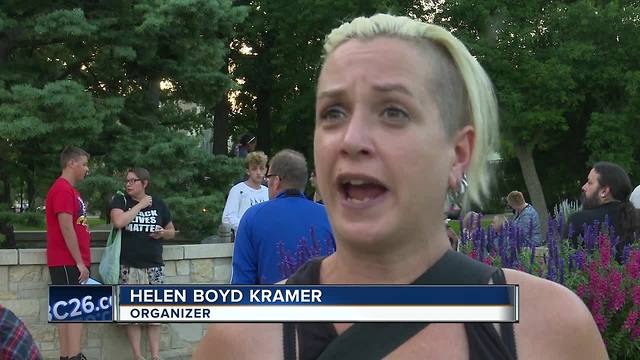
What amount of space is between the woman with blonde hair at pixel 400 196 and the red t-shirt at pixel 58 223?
6.60 metres

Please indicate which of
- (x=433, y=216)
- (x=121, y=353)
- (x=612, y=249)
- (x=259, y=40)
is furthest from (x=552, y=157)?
(x=433, y=216)

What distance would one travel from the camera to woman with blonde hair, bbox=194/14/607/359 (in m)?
1.21

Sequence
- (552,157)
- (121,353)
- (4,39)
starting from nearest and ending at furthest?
(121,353) < (4,39) < (552,157)

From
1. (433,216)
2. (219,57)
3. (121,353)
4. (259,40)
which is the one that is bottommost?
(121,353)

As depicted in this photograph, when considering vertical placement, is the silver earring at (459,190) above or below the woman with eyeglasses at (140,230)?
below

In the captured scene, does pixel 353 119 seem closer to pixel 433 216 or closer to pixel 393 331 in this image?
pixel 433 216

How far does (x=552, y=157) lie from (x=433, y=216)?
35471 millimetres

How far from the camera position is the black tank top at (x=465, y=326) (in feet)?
4.02

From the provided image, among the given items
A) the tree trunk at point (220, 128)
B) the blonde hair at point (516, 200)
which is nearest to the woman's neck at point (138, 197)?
the blonde hair at point (516, 200)

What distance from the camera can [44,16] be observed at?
11625mm

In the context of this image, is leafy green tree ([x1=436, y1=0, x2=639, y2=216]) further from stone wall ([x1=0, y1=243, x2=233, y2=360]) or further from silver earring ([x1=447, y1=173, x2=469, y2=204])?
silver earring ([x1=447, y1=173, x2=469, y2=204])

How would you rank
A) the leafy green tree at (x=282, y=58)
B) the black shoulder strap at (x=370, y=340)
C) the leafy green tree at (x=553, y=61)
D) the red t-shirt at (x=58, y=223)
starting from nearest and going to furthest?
the black shoulder strap at (x=370, y=340) < the red t-shirt at (x=58, y=223) < the leafy green tree at (x=282, y=58) < the leafy green tree at (x=553, y=61)

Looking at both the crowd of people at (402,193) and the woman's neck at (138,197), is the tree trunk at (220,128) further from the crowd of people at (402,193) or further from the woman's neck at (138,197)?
the crowd of people at (402,193)

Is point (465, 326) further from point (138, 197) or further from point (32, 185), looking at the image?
point (32, 185)
